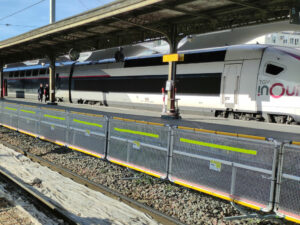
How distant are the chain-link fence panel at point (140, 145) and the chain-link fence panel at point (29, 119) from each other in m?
4.85

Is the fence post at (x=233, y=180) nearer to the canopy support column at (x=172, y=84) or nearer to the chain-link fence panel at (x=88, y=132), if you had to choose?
the chain-link fence panel at (x=88, y=132)

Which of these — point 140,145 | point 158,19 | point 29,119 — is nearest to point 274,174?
point 140,145

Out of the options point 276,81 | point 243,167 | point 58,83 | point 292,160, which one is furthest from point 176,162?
point 58,83

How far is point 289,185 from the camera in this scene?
4129 mm

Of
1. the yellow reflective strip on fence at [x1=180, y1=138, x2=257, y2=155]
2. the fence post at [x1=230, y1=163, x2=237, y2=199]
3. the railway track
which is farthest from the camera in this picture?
the fence post at [x1=230, y1=163, x2=237, y2=199]

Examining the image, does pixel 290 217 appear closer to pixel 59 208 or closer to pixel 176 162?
pixel 176 162

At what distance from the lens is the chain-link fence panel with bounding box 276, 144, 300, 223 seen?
4070 mm

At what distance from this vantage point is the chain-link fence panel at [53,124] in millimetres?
9162

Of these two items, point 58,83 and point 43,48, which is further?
point 58,83

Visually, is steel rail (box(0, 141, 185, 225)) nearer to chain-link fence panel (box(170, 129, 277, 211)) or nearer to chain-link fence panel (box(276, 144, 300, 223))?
chain-link fence panel (box(170, 129, 277, 211))

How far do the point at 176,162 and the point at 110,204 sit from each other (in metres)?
1.58

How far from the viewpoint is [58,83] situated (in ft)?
91.8

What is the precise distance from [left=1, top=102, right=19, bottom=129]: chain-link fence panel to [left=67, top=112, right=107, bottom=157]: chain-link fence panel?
5082mm

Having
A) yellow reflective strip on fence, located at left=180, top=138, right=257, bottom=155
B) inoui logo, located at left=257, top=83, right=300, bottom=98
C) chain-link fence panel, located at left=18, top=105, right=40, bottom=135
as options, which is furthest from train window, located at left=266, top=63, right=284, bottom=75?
chain-link fence panel, located at left=18, top=105, right=40, bottom=135
